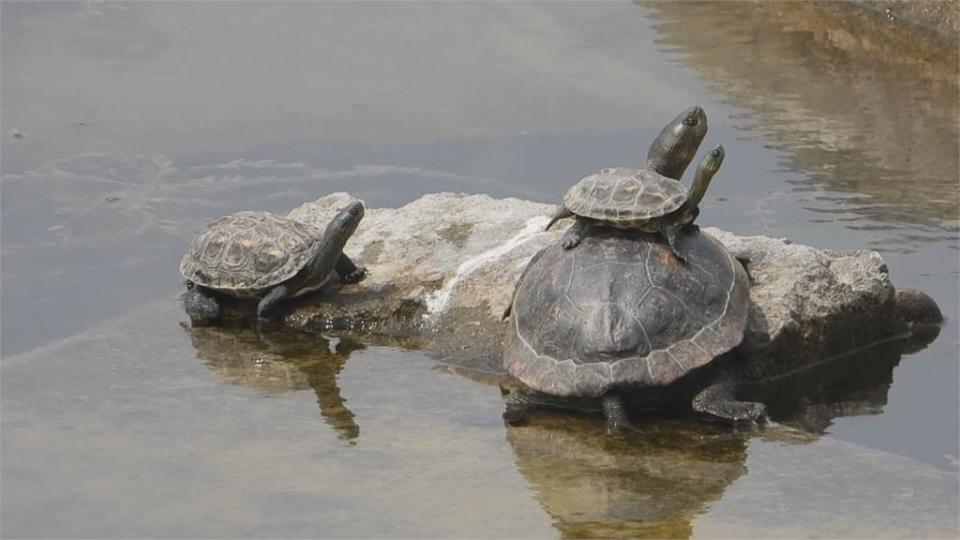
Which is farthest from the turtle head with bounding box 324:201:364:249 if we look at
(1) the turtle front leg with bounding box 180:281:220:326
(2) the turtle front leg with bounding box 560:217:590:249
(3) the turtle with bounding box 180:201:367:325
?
(2) the turtle front leg with bounding box 560:217:590:249

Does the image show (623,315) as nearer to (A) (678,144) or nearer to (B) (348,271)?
(A) (678,144)

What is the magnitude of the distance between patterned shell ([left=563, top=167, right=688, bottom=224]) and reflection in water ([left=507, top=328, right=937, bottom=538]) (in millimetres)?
1078

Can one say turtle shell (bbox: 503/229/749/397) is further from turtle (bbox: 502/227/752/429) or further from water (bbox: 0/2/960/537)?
water (bbox: 0/2/960/537)

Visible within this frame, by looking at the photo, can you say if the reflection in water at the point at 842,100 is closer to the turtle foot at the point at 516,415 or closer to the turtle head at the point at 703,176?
the turtle head at the point at 703,176

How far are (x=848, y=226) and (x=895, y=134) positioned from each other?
219 cm

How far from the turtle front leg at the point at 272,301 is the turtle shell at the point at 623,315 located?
173cm

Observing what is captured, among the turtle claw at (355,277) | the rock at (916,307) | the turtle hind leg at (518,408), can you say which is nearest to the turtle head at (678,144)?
the rock at (916,307)

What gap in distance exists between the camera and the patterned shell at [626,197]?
8.27 meters

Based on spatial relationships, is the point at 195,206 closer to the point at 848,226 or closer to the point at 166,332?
the point at 166,332

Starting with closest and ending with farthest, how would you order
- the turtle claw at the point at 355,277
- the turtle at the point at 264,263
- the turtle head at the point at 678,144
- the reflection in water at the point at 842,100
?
1. the turtle head at the point at 678,144
2. the turtle at the point at 264,263
3. the turtle claw at the point at 355,277
4. the reflection in water at the point at 842,100

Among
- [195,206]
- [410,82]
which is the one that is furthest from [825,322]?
[410,82]

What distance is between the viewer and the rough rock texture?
8875 millimetres

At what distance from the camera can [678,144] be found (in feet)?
29.8

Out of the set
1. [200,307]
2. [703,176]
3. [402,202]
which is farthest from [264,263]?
[703,176]
